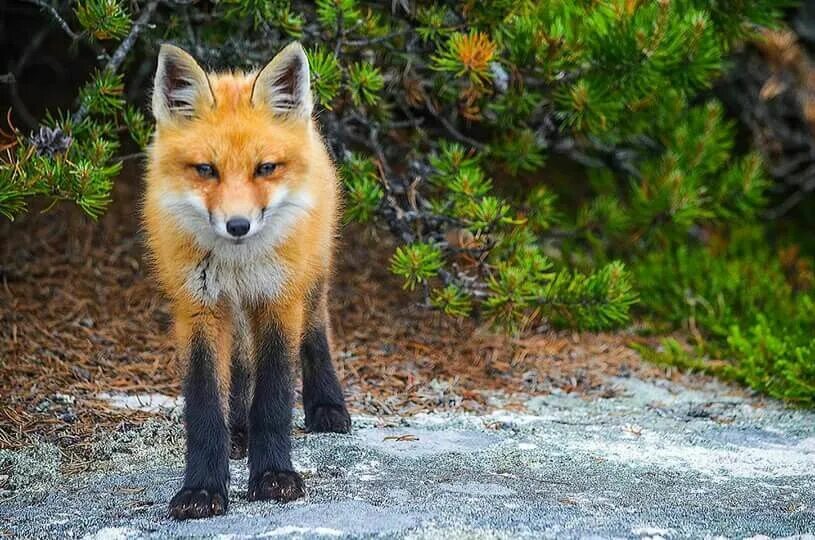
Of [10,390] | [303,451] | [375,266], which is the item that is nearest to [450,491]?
[303,451]

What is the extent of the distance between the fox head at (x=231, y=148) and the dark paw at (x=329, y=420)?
1016mm

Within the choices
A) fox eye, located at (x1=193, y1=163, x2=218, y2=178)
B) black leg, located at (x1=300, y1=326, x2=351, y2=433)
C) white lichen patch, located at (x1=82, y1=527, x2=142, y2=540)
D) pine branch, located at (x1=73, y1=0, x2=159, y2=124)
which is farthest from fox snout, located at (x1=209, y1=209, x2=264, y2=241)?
pine branch, located at (x1=73, y1=0, x2=159, y2=124)

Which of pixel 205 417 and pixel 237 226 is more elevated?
pixel 237 226

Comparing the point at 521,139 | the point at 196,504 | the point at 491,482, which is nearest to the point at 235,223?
the point at 196,504

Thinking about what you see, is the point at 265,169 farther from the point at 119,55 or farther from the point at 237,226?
the point at 119,55

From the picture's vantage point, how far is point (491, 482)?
3.31 m

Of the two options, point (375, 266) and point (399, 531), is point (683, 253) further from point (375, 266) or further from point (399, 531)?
point (399, 531)

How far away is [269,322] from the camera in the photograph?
3.28 m

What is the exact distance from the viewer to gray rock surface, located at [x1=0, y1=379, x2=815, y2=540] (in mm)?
2891

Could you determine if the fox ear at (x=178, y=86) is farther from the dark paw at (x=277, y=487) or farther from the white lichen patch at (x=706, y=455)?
the white lichen patch at (x=706, y=455)

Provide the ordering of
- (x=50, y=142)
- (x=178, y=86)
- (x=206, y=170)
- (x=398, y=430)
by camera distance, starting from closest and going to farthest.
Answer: (x=206, y=170)
(x=178, y=86)
(x=50, y=142)
(x=398, y=430)

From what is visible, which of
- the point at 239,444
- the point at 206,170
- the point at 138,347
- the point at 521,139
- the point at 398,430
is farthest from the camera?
the point at 521,139

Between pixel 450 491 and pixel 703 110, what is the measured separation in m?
3.61

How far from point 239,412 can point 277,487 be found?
618 millimetres
